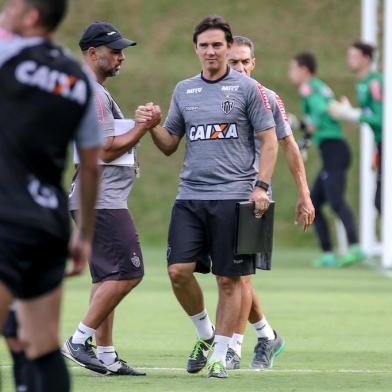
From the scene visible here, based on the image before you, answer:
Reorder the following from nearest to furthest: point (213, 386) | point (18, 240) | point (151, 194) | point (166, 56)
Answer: point (18, 240), point (213, 386), point (151, 194), point (166, 56)

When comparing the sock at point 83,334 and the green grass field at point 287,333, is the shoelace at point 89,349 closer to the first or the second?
the sock at point 83,334

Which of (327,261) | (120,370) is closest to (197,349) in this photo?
(120,370)

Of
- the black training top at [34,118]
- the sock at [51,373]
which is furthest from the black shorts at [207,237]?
the black training top at [34,118]

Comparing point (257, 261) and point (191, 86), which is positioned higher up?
point (191, 86)

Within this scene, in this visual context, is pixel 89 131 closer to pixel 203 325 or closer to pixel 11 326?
pixel 11 326

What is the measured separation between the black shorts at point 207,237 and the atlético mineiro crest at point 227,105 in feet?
1.77

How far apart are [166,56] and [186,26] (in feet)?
3.46

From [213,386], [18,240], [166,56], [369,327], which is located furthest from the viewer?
[166,56]

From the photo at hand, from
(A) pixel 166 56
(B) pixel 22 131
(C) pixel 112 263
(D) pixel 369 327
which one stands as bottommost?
(D) pixel 369 327

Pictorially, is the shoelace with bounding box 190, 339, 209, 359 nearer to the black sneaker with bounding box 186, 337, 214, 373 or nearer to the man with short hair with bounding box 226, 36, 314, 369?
the black sneaker with bounding box 186, 337, 214, 373

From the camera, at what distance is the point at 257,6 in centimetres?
2845

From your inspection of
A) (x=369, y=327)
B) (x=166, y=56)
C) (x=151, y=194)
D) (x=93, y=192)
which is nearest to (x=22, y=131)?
(x=93, y=192)

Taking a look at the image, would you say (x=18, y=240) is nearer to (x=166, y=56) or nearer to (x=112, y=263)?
(x=112, y=263)

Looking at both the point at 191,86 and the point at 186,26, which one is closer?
the point at 191,86
